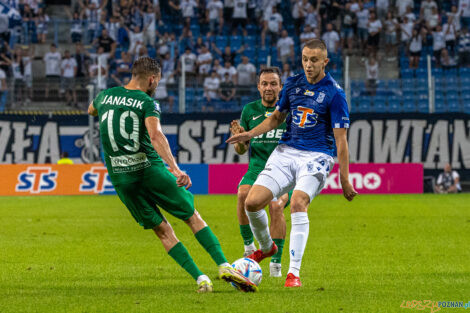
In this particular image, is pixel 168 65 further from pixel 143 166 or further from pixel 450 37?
pixel 143 166

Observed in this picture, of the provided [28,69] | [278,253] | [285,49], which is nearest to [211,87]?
[285,49]

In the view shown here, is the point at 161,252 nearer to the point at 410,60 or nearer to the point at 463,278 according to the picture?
the point at 463,278

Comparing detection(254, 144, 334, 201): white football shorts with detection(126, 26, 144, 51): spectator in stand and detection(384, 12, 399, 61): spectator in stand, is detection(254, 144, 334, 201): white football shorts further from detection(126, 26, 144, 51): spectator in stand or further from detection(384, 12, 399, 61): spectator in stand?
detection(384, 12, 399, 61): spectator in stand

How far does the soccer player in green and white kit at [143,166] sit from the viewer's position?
25.3 ft

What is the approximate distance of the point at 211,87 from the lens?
86.4 ft

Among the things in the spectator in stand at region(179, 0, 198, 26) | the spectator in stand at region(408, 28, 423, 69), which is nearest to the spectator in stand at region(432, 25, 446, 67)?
the spectator in stand at region(408, 28, 423, 69)

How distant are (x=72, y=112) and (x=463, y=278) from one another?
64.0 feet

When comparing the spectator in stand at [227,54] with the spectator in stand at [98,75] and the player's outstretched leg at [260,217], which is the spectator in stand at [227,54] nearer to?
the spectator in stand at [98,75]

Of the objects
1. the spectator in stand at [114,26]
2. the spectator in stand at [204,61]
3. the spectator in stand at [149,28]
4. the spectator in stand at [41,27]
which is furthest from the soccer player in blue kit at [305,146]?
the spectator in stand at [41,27]

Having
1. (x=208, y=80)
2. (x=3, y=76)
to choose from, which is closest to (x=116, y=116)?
(x=208, y=80)

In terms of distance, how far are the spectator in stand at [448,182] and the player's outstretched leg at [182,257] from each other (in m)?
20.2

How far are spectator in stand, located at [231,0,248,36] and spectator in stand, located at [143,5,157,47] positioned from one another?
120 inches

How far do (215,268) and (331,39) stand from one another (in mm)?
20162

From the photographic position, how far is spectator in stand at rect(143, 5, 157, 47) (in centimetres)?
2861
